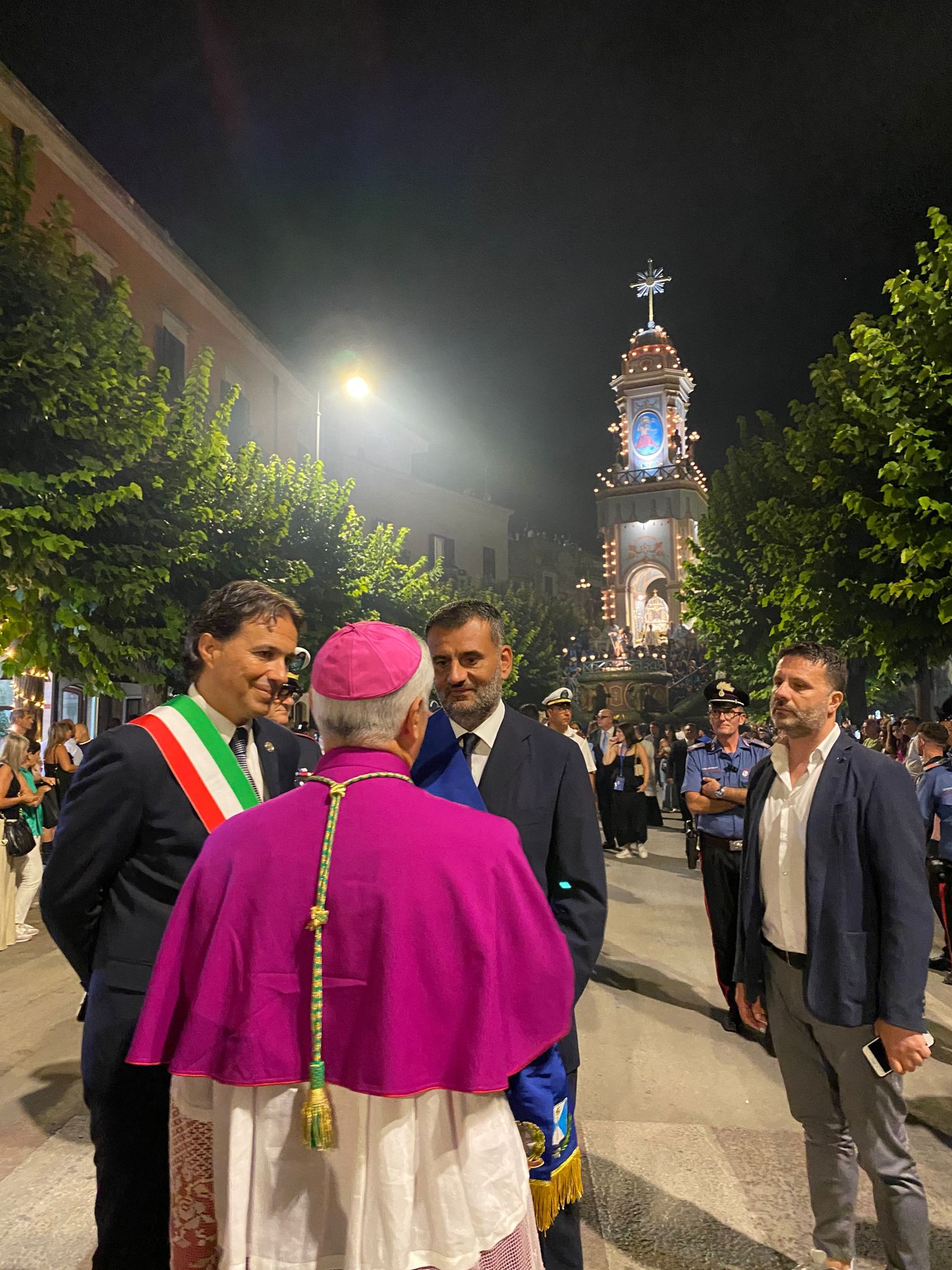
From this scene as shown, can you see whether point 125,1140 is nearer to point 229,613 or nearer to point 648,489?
point 229,613

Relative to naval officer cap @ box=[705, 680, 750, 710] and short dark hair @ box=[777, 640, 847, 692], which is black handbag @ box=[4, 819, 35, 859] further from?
short dark hair @ box=[777, 640, 847, 692]

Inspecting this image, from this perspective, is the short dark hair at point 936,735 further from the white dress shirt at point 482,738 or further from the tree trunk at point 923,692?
the tree trunk at point 923,692

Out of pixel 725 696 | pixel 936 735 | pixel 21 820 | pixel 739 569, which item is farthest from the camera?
pixel 739 569

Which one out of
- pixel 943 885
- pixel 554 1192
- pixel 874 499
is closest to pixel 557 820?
pixel 554 1192

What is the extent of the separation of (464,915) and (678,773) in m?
18.0

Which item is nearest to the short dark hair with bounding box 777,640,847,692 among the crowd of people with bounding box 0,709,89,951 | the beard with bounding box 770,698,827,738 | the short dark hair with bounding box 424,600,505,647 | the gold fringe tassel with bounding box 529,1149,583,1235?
the beard with bounding box 770,698,827,738

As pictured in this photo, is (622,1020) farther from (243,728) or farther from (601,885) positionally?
(243,728)

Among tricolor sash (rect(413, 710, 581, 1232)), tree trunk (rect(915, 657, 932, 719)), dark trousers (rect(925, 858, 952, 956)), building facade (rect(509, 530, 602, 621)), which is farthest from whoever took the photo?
building facade (rect(509, 530, 602, 621))

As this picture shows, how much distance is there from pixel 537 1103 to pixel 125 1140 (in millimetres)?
1267

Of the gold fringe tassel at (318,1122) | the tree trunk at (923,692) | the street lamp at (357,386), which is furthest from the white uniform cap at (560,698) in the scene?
the tree trunk at (923,692)

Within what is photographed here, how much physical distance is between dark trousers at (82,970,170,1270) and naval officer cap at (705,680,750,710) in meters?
4.48

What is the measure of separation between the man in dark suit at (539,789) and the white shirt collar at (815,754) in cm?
Answer: 99

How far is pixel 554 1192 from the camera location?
198 centimetres

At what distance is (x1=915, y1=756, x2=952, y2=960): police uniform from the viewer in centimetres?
625
